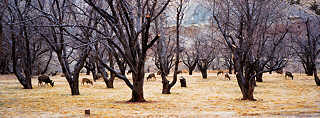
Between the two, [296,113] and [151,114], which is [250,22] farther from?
[151,114]

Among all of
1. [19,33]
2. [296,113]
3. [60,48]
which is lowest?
[296,113]

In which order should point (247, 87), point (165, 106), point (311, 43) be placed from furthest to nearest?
point (311, 43)
point (247, 87)
point (165, 106)

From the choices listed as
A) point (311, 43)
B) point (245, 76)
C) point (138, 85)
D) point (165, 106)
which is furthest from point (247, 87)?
point (311, 43)

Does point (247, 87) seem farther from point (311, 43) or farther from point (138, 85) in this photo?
point (311, 43)

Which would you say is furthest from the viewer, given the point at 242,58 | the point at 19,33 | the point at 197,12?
the point at 197,12

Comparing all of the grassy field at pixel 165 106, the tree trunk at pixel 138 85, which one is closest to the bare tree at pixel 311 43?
the grassy field at pixel 165 106

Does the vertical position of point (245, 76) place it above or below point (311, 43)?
below

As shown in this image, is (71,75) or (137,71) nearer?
(137,71)

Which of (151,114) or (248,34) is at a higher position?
(248,34)

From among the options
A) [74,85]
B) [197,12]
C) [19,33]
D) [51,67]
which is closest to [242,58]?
[74,85]

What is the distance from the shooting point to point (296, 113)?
26.1 feet

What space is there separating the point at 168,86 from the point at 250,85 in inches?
183

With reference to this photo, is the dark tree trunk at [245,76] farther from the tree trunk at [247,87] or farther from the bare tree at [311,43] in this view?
the bare tree at [311,43]

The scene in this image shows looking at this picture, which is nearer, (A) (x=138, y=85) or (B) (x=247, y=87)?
(A) (x=138, y=85)
